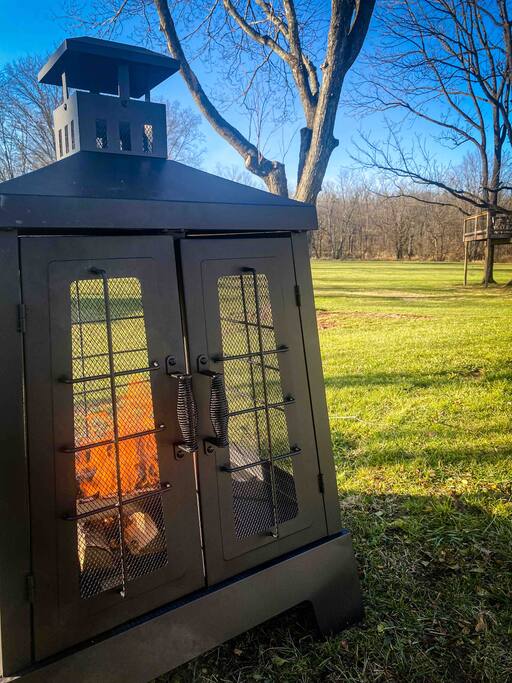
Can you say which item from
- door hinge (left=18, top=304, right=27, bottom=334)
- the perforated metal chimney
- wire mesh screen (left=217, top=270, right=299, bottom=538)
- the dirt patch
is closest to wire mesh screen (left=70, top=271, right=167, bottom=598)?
door hinge (left=18, top=304, right=27, bottom=334)

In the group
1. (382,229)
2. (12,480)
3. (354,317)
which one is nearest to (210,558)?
(12,480)

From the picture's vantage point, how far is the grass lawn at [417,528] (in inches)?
69.3

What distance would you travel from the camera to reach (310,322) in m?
1.83

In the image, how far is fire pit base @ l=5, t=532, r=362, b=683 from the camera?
1.39m

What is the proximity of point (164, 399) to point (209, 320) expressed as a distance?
296 millimetres

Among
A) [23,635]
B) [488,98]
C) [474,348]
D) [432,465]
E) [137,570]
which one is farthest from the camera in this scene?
[488,98]

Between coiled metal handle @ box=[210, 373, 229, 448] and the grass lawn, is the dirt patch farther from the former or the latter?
coiled metal handle @ box=[210, 373, 229, 448]

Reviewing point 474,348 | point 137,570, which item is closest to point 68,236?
point 137,570


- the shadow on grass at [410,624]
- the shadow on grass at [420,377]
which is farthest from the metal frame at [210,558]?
the shadow on grass at [420,377]

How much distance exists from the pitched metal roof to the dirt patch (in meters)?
7.40

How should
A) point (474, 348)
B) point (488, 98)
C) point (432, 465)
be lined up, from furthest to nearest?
point (488, 98) → point (474, 348) → point (432, 465)

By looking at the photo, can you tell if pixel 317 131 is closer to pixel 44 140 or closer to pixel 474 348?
pixel 474 348

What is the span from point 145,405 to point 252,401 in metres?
0.40

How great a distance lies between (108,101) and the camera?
1649 millimetres
